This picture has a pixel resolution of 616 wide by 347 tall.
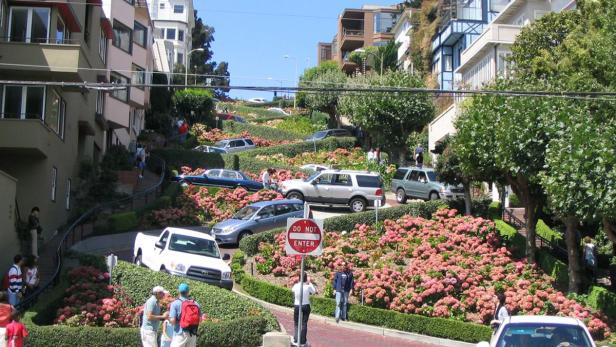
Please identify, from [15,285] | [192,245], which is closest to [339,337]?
[192,245]

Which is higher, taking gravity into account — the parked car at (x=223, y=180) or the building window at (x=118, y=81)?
the building window at (x=118, y=81)

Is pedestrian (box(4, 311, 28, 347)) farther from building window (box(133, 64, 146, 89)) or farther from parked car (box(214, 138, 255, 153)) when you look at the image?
parked car (box(214, 138, 255, 153))

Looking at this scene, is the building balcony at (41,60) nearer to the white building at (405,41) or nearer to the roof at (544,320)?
the roof at (544,320)

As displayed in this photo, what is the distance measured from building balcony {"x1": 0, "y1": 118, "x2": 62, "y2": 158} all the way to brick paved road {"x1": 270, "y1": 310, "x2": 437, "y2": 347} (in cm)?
988

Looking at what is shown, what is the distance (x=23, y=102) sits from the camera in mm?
28016

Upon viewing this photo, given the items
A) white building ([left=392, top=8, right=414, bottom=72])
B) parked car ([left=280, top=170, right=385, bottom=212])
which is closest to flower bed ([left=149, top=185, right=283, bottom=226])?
parked car ([left=280, top=170, right=385, bottom=212])

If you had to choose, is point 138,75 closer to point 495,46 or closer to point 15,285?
point 495,46

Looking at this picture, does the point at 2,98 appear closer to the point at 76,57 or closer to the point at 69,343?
the point at 76,57

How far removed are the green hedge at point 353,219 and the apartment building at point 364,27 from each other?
248 ft

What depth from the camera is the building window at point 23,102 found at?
27812 mm

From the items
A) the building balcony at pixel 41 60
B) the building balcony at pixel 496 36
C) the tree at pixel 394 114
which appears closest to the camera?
the building balcony at pixel 41 60

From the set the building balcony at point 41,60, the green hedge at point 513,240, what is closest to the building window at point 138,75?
the building balcony at point 41,60

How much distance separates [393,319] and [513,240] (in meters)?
9.79

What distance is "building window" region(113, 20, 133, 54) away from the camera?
148 ft
